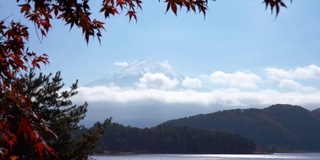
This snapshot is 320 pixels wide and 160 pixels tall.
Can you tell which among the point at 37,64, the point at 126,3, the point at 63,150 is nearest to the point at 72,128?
the point at 63,150

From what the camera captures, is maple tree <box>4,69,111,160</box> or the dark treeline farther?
the dark treeline

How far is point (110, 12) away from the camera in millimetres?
4863

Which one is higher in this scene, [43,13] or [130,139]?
[130,139]

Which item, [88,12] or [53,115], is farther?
[53,115]

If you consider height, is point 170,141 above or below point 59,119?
above

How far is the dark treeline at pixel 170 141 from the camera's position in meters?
160

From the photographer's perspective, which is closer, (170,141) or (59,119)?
(59,119)

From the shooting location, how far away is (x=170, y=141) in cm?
16462

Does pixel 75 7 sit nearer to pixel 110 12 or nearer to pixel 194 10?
pixel 110 12

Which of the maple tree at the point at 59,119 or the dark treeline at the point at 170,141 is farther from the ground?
the dark treeline at the point at 170,141

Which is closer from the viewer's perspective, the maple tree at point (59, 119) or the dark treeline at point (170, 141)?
the maple tree at point (59, 119)

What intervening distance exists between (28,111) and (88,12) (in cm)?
120

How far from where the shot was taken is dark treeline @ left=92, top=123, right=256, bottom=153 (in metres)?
160

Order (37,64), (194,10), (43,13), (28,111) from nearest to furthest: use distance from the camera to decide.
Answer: (28,111) → (194,10) → (43,13) → (37,64)
